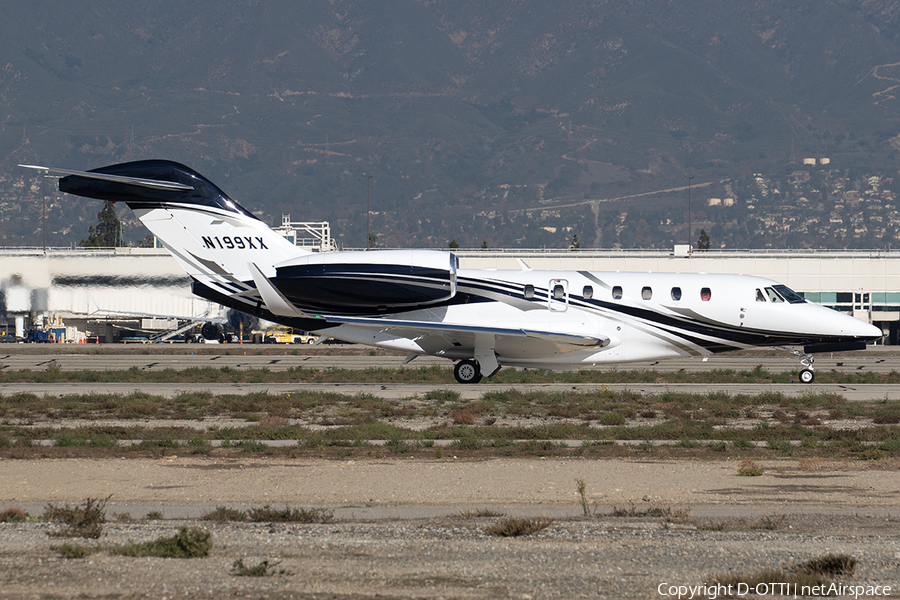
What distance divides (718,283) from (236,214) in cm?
1356

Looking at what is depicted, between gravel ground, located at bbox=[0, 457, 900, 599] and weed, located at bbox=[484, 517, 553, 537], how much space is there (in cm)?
15

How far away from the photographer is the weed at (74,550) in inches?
351

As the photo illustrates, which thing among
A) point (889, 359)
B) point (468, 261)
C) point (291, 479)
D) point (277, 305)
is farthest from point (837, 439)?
point (468, 261)

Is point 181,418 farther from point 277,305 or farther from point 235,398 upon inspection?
Result: point 277,305

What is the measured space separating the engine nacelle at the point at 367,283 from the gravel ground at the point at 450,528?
1107 cm

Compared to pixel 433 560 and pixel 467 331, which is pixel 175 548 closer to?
pixel 433 560

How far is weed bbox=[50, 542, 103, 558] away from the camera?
351 inches

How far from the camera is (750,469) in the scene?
14.2m

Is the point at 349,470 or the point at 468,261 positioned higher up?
the point at 468,261

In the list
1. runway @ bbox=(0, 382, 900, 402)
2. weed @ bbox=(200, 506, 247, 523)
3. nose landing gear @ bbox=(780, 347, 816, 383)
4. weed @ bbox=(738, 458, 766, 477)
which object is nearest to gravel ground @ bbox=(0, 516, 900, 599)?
weed @ bbox=(200, 506, 247, 523)

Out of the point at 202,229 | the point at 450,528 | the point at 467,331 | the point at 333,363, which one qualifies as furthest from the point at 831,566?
the point at 333,363

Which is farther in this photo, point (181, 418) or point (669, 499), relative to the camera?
point (181, 418)

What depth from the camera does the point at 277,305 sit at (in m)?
26.2

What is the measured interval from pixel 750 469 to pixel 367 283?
13.7 m
